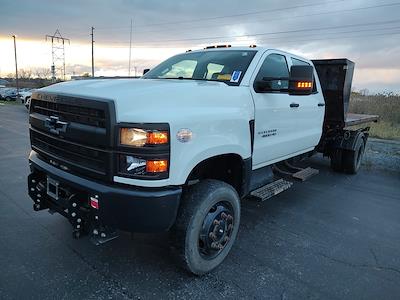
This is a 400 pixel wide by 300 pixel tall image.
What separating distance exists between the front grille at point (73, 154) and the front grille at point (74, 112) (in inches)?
7.9

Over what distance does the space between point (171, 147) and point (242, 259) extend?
1589 mm

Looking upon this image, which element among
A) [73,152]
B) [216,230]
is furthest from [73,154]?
[216,230]

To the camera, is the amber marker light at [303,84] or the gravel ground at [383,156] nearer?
the amber marker light at [303,84]

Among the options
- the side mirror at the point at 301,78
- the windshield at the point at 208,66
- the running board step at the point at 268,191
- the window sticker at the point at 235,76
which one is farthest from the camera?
the running board step at the point at 268,191

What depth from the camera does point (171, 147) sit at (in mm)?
2559

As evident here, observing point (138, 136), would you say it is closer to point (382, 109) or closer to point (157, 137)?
point (157, 137)

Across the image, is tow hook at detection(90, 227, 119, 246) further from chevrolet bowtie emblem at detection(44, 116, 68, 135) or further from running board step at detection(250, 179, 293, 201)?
running board step at detection(250, 179, 293, 201)

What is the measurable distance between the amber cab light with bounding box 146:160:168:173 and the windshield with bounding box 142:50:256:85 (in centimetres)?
144

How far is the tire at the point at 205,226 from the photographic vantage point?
114 inches

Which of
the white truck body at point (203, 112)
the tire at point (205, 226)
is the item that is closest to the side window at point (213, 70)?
the white truck body at point (203, 112)

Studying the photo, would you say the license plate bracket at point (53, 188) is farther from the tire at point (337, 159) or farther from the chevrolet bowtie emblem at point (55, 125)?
the tire at point (337, 159)

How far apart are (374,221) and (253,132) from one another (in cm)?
240

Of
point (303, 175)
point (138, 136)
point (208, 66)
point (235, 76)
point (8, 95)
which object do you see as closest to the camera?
point (138, 136)

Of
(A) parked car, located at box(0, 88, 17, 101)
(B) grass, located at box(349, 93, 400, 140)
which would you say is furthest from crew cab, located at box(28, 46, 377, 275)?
(A) parked car, located at box(0, 88, 17, 101)
